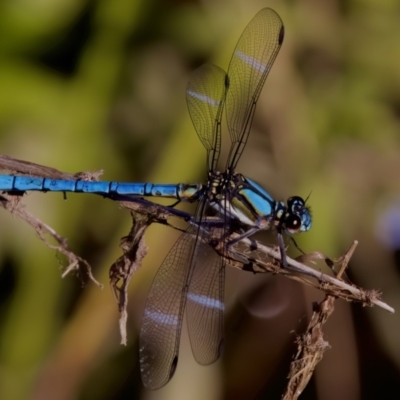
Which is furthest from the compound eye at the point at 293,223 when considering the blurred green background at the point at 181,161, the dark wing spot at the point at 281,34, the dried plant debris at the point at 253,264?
the dark wing spot at the point at 281,34

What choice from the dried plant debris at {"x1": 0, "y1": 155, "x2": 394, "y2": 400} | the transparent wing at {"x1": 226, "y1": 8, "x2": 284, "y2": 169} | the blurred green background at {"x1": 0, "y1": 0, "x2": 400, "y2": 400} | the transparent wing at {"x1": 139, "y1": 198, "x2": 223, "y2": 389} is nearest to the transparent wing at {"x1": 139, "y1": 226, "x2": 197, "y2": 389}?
the transparent wing at {"x1": 139, "y1": 198, "x2": 223, "y2": 389}

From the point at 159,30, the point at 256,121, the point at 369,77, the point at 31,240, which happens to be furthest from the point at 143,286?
the point at 369,77

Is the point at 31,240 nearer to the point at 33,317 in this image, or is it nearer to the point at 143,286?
the point at 33,317

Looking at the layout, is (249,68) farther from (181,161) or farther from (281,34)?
(181,161)

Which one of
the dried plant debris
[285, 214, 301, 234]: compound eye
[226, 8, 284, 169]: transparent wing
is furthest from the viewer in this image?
[226, 8, 284, 169]: transparent wing

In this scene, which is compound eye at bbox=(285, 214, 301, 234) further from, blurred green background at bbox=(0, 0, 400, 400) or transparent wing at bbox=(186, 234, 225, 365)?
transparent wing at bbox=(186, 234, 225, 365)

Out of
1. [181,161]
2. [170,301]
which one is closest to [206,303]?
[170,301]
